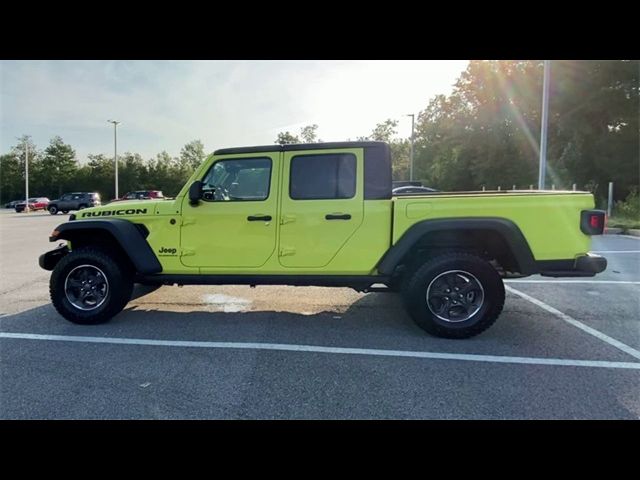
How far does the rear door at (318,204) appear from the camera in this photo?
4.27 metres

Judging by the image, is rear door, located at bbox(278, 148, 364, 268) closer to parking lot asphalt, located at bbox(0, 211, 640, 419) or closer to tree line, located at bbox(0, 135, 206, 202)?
parking lot asphalt, located at bbox(0, 211, 640, 419)

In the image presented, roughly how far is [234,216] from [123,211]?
1.41 m

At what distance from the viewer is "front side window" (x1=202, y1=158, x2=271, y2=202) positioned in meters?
4.46

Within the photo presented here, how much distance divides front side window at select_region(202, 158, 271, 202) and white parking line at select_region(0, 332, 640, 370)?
1.62 m

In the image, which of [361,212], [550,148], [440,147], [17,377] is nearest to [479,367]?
[361,212]

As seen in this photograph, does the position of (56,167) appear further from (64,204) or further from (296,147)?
(296,147)

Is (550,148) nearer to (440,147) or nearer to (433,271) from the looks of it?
(440,147)

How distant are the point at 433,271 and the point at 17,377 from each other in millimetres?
3930

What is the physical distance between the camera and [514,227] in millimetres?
4012

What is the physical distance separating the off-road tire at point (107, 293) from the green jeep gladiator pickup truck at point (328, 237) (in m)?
0.01

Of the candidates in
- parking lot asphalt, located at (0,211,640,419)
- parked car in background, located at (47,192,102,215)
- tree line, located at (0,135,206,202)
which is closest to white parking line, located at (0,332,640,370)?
parking lot asphalt, located at (0,211,640,419)

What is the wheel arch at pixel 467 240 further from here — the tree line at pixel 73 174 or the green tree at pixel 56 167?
the green tree at pixel 56 167

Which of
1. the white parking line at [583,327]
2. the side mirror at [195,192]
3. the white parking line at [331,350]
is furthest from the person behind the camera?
the side mirror at [195,192]

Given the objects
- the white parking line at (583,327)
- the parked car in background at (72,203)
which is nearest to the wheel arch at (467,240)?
the white parking line at (583,327)
